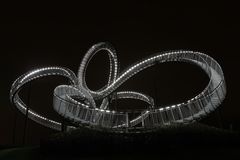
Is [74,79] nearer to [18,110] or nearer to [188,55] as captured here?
[18,110]

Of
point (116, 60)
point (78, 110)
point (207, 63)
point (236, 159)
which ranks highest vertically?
point (116, 60)

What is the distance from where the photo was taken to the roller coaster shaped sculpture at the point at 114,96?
20.9 meters

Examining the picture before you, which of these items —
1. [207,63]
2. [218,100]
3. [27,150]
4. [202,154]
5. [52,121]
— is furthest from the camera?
[52,121]

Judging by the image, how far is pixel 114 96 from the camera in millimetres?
30219

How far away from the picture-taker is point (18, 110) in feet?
97.5

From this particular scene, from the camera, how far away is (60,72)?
26297 mm

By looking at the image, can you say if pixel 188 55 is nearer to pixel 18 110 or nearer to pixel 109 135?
pixel 109 135

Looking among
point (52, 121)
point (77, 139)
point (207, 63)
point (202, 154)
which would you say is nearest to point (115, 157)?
point (77, 139)

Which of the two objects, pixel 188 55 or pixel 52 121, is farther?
pixel 52 121

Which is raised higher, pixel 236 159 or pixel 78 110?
pixel 78 110

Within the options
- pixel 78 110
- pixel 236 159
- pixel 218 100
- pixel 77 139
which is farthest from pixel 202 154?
pixel 78 110

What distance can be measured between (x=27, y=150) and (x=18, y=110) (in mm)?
14194

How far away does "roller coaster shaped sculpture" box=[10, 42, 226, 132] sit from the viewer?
823 inches

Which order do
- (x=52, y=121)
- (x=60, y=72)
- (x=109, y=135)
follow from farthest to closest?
(x=52, y=121)
(x=60, y=72)
(x=109, y=135)
